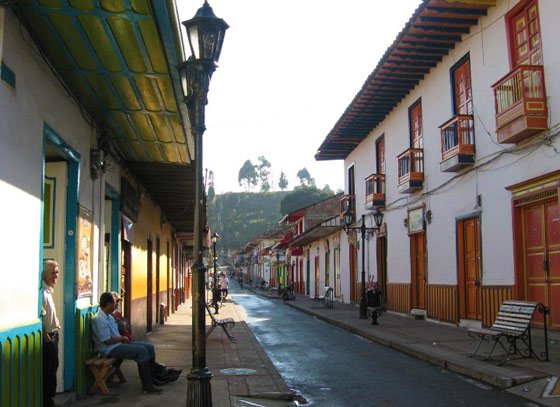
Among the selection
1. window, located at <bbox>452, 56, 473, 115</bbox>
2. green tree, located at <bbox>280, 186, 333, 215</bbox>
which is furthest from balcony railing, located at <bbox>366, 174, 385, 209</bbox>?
green tree, located at <bbox>280, 186, 333, 215</bbox>

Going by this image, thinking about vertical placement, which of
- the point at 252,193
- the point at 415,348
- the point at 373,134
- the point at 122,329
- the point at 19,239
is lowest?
the point at 415,348

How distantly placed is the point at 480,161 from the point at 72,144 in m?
9.30

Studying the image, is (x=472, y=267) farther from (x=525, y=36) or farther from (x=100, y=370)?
(x=100, y=370)

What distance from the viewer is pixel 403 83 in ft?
56.6

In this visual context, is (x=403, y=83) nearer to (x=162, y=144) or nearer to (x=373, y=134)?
(x=373, y=134)

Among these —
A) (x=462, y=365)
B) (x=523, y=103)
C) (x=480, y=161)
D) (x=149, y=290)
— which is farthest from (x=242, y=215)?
(x=462, y=365)

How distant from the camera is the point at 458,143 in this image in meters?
13.4

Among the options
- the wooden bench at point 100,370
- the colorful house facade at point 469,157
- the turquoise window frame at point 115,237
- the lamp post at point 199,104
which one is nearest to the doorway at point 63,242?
the wooden bench at point 100,370

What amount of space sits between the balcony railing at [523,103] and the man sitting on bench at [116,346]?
7.40m

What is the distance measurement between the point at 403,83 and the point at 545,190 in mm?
7554

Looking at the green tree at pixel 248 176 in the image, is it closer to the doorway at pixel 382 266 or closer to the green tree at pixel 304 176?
the green tree at pixel 304 176

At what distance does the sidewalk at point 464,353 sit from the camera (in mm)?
7227

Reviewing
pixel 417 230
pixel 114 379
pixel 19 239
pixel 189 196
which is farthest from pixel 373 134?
pixel 19 239

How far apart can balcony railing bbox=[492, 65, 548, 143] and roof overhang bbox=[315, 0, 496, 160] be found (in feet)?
7.42
